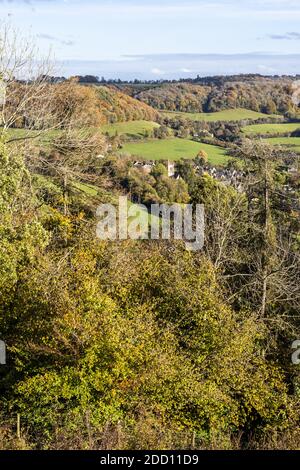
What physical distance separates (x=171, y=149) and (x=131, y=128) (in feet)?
14.5

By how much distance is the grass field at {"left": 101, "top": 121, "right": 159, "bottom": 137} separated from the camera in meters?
46.4

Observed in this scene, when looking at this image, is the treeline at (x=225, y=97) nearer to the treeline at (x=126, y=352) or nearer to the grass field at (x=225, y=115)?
the grass field at (x=225, y=115)

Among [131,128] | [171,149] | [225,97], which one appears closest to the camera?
[171,149]

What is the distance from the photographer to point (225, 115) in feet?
187

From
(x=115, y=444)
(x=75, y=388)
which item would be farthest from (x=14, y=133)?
(x=115, y=444)

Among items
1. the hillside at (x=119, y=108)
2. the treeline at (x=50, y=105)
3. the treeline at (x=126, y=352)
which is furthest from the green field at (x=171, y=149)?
the treeline at (x=126, y=352)

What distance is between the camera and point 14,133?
65.4ft

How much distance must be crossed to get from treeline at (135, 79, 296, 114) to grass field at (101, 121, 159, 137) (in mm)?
9391

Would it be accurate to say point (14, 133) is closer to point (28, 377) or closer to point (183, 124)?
point (28, 377)

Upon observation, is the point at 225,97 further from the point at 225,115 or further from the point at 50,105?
the point at 50,105

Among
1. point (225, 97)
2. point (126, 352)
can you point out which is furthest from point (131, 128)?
point (126, 352)

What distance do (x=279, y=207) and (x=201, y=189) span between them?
12.7 feet

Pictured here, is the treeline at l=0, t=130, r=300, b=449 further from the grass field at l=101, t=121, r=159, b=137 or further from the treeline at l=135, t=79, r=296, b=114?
the treeline at l=135, t=79, r=296, b=114

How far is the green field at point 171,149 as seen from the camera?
44375mm
